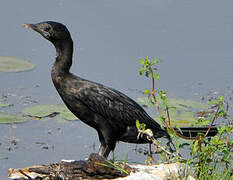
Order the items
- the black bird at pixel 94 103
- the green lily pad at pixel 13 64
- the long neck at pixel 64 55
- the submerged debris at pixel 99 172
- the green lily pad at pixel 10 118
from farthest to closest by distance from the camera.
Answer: the green lily pad at pixel 13 64 < the green lily pad at pixel 10 118 < the long neck at pixel 64 55 < the black bird at pixel 94 103 < the submerged debris at pixel 99 172

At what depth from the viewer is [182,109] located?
29.2 feet

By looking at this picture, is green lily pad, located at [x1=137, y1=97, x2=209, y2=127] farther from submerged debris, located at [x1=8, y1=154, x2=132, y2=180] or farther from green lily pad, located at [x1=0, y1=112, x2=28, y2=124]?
submerged debris, located at [x1=8, y1=154, x2=132, y2=180]

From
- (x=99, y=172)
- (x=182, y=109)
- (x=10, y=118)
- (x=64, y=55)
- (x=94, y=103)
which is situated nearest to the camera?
(x=99, y=172)

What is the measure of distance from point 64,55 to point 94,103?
526 mm

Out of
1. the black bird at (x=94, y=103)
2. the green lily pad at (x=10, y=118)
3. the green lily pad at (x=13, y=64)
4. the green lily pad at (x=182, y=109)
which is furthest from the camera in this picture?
the green lily pad at (x=13, y=64)

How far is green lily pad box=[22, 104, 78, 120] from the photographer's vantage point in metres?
8.52

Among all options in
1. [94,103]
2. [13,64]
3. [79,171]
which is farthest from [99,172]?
[13,64]

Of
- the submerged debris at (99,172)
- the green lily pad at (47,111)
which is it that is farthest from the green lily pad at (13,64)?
the submerged debris at (99,172)

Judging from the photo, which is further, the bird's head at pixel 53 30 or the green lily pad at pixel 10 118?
the green lily pad at pixel 10 118

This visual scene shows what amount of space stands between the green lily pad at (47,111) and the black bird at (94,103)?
2.57m

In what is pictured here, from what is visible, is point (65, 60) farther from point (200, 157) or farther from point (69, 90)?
point (200, 157)

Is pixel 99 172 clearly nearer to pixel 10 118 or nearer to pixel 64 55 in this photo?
pixel 64 55

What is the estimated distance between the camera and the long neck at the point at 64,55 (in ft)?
19.6

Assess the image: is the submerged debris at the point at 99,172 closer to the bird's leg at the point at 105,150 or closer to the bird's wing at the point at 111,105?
the bird's leg at the point at 105,150
